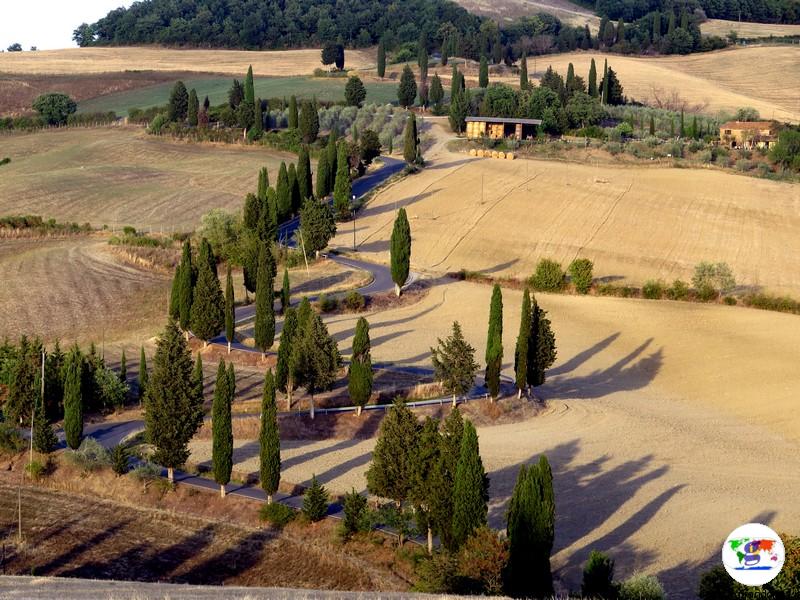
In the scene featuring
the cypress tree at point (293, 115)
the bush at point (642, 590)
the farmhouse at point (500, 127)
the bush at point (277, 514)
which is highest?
the cypress tree at point (293, 115)

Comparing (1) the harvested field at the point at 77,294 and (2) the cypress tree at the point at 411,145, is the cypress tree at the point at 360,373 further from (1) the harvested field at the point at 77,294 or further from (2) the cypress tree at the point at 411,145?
(2) the cypress tree at the point at 411,145

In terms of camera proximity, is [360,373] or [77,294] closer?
[360,373]

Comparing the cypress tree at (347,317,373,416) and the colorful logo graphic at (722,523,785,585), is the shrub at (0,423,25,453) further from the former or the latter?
the colorful logo graphic at (722,523,785,585)

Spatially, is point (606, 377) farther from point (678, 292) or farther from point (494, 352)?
point (678, 292)

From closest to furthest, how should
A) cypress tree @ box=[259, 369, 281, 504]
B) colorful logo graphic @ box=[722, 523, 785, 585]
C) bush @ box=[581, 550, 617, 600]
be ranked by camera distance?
colorful logo graphic @ box=[722, 523, 785, 585] < bush @ box=[581, 550, 617, 600] < cypress tree @ box=[259, 369, 281, 504]

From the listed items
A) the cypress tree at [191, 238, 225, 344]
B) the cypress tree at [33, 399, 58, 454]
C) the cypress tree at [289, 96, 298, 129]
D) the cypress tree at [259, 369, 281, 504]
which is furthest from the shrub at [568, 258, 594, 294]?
the cypress tree at [289, 96, 298, 129]

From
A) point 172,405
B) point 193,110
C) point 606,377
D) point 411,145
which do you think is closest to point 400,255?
point 606,377

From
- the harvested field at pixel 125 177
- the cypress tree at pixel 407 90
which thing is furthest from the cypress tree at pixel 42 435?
the cypress tree at pixel 407 90
